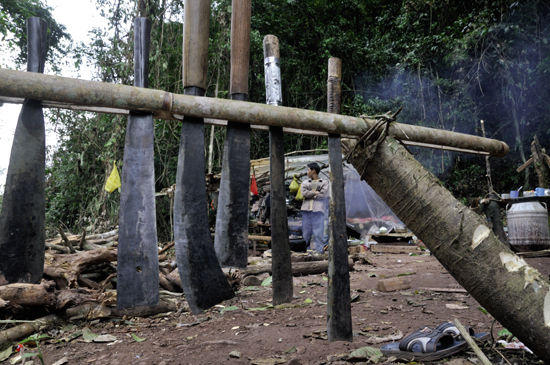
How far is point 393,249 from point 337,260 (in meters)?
7.26

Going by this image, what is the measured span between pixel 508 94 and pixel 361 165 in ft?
40.3

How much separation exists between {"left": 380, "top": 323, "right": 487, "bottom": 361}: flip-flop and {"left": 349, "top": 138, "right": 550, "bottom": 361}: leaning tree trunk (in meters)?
0.39

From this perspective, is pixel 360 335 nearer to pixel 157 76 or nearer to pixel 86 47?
pixel 157 76

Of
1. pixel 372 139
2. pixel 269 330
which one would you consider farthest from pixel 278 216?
pixel 269 330

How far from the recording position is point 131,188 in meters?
1.27

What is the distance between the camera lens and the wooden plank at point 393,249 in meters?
8.33

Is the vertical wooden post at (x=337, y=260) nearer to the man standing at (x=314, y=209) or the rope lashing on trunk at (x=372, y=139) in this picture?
the rope lashing on trunk at (x=372, y=139)

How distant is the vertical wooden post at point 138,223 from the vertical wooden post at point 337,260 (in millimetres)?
823

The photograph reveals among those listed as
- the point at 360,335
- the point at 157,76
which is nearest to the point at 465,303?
the point at 360,335

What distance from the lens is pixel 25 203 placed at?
46.5 inches

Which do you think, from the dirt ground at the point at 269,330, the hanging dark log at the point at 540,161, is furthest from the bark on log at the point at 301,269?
the hanging dark log at the point at 540,161

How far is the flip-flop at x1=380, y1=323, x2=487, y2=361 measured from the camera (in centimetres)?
173

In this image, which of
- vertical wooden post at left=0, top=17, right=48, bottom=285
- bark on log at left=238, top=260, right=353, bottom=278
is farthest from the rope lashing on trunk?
bark on log at left=238, top=260, right=353, bottom=278

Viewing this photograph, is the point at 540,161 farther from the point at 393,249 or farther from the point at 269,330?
the point at 269,330
